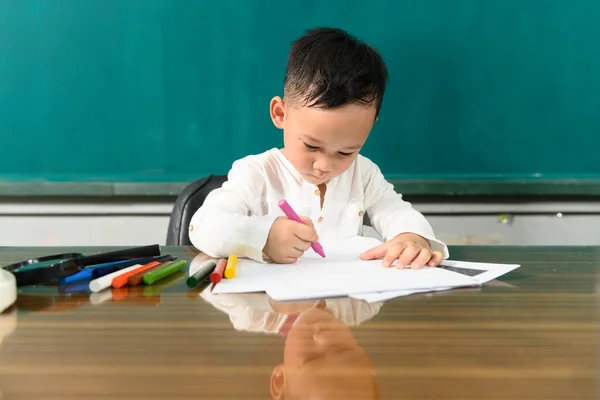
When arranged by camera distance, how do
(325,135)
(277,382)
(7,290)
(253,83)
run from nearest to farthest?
(277,382) < (7,290) < (325,135) < (253,83)

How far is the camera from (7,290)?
59 centimetres

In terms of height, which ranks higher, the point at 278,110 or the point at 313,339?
the point at 278,110

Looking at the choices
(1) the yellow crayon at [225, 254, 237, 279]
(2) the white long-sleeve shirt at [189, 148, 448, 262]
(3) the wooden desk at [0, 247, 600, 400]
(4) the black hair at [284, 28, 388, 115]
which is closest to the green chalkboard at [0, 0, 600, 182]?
(2) the white long-sleeve shirt at [189, 148, 448, 262]

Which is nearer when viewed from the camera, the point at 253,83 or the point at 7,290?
the point at 7,290

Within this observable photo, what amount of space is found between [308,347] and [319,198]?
2.42 feet

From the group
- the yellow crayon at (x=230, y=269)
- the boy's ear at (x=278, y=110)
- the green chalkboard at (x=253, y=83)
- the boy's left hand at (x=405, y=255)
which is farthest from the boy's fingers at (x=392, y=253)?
the green chalkboard at (x=253, y=83)

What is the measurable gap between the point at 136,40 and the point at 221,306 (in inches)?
47.6

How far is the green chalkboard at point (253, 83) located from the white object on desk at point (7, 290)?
1028 millimetres

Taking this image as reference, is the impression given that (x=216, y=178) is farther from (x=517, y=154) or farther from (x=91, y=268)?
(x=517, y=154)

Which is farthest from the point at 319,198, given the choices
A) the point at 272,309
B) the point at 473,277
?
the point at 272,309

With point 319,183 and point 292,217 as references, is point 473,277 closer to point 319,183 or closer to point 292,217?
point 292,217

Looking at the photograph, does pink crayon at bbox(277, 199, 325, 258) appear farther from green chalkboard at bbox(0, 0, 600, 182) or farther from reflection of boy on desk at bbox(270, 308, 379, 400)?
green chalkboard at bbox(0, 0, 600, 182)

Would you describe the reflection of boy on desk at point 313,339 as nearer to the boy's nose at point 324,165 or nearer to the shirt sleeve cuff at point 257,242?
the shirt sleeve cuff at point 257,242

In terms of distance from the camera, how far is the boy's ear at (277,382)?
364 mm
